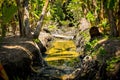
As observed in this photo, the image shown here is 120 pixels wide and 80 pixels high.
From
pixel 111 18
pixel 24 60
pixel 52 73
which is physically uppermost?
pixel 111 18

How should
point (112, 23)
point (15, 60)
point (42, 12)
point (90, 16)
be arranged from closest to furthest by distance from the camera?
point (15, 60) < point (112, 23) < point (42, 12) < point (90, 16)

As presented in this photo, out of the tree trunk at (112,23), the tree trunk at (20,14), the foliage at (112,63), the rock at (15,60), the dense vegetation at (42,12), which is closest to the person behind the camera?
the foliage at (112,63)

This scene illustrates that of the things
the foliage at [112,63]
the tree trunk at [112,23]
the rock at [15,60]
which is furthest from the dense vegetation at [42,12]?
the foliage at [112,63]

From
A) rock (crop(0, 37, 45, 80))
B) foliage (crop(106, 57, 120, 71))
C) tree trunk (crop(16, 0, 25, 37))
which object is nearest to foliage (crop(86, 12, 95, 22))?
tree trunk (crop(16, 0, 25, 37))

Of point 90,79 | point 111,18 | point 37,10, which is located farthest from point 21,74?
point 37,10

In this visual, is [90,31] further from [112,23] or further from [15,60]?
[15,60]

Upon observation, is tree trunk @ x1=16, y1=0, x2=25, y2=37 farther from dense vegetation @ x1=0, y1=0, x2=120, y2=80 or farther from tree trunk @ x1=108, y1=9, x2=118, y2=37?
tree trunk @ x1=108, y1=9, x2=118, y2=37

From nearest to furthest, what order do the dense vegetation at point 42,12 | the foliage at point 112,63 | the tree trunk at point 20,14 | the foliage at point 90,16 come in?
the foliage at point 112,63
the dense vegetation at point 42,12
the tree trunk at point 20,14
the foliage at point 90,16

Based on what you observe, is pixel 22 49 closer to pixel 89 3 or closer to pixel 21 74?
pixel 21 74

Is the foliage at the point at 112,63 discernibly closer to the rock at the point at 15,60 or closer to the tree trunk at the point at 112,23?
the rock at the point at 15,60

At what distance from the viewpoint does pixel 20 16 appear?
1930 cm

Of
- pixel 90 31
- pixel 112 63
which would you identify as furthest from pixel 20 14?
pixel 112 63

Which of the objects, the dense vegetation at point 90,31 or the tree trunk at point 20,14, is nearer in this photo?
the dense vegetation at point 90,31

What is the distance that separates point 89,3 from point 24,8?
5736 millimetres
